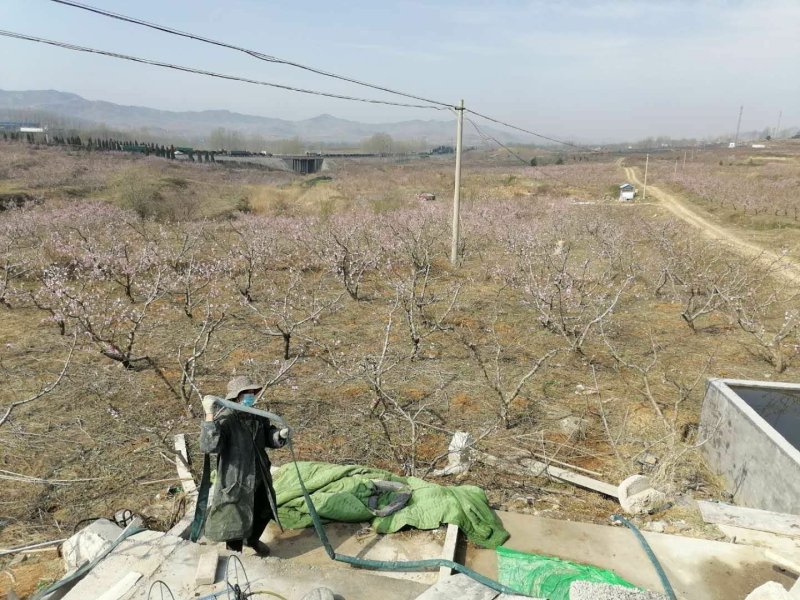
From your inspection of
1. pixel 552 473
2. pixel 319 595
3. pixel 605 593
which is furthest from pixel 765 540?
pixel 319 595

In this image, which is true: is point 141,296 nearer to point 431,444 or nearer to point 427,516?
point 431,444

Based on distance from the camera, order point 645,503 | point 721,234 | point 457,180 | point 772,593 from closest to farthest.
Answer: point 772,593 < point 645,503 < point 457,180 < point 721,234

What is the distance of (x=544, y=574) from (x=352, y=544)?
1623mm

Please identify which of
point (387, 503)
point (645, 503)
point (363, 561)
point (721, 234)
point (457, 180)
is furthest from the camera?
point (721, 234)

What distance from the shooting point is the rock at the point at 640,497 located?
521 centimetres

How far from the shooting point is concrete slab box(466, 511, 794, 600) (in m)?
4.18

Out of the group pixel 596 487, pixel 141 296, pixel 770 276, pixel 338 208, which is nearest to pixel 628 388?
pixel 596 487

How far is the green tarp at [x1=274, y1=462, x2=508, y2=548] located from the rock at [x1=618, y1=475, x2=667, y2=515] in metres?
1.41

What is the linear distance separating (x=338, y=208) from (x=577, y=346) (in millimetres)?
19416

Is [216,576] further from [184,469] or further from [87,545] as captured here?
[184,469]

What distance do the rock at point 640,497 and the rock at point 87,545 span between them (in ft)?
15.6

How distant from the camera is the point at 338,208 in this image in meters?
26.6

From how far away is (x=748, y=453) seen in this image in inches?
215

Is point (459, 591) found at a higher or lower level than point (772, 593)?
lower
